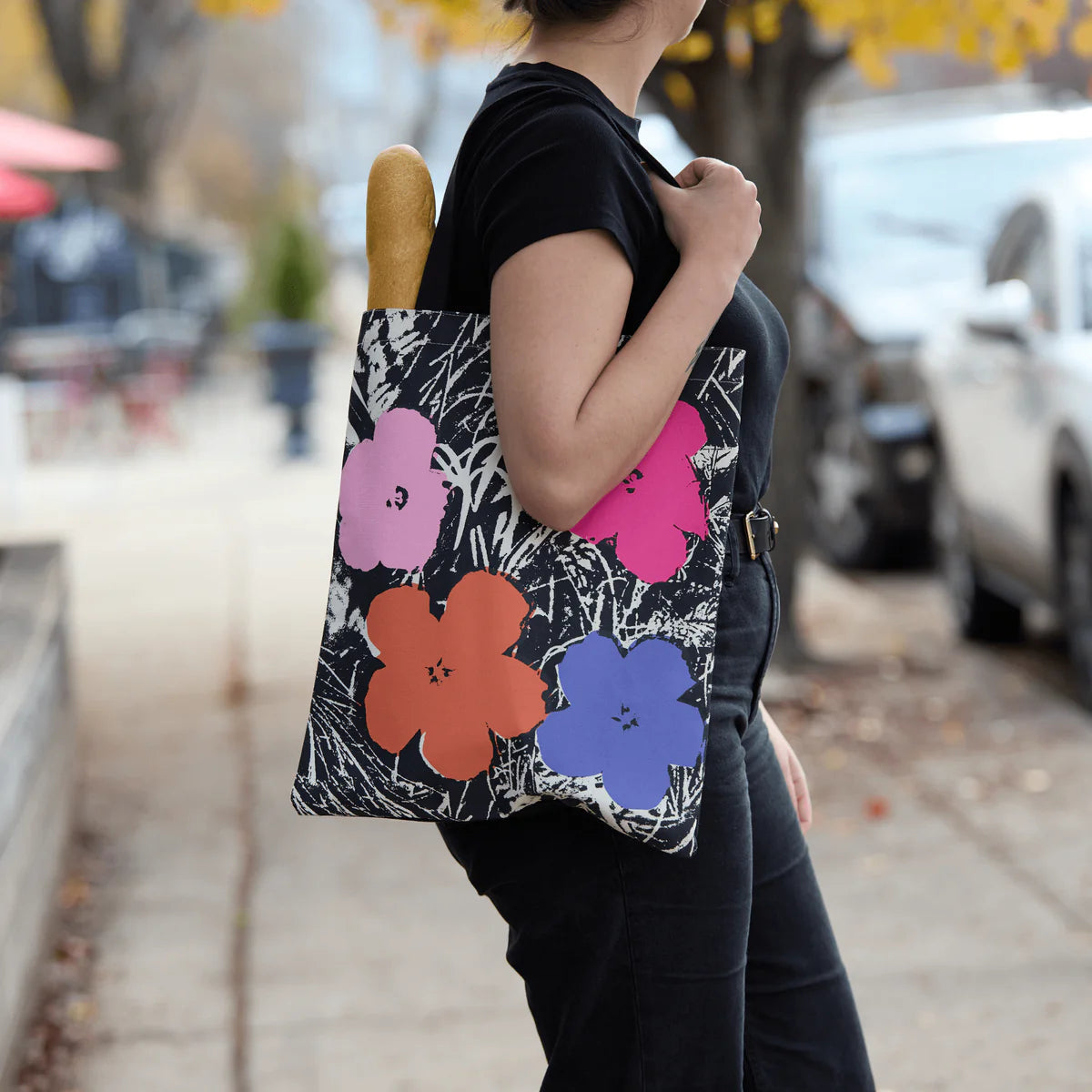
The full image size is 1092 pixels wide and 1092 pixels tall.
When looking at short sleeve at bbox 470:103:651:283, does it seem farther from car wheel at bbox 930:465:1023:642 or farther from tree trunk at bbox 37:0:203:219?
tree trunk at bbox 37:0:203:219

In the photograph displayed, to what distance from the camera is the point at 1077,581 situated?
5809 millimetres

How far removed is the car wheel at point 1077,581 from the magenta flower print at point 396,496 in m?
4.39

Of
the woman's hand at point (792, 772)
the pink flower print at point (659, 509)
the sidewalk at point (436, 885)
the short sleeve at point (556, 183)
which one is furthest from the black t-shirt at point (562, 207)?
the sidewalk at point (436, 885)

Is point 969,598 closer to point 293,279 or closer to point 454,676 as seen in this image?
point 454,676

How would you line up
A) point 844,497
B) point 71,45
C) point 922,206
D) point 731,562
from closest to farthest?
point 731,562 < point 844,497 < point 922,206 < point 71,45

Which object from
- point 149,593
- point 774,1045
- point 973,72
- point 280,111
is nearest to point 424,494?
point 774,1045

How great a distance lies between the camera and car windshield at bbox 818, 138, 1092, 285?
355 inches

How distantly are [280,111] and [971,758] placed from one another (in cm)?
5292

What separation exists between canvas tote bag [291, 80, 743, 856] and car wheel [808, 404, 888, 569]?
656 cm

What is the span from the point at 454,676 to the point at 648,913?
33 centimetres

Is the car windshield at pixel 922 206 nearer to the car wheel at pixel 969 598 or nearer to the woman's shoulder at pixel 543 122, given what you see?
the car wheel at pixel 969 598

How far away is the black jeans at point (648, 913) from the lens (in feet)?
5.68

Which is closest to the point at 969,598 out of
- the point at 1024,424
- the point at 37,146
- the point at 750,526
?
the point at 1024,424

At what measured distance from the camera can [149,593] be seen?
906cm
